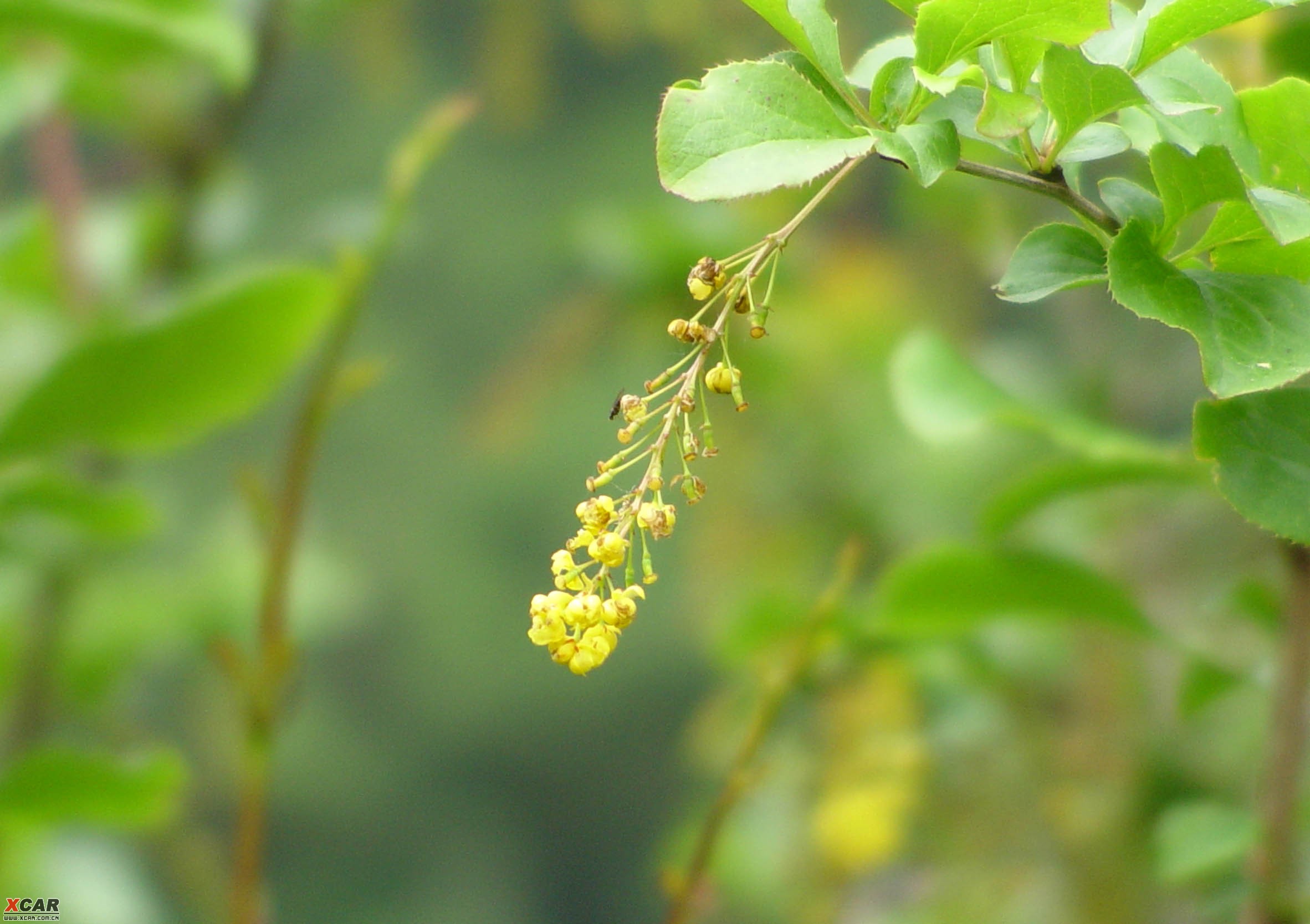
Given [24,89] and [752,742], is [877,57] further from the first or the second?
[24,89]

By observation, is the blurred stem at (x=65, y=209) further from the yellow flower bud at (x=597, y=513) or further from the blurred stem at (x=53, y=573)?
the yellow flower bud at (x=597, y=513)

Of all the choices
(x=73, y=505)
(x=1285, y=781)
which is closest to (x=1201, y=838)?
(x=1285, y=781)

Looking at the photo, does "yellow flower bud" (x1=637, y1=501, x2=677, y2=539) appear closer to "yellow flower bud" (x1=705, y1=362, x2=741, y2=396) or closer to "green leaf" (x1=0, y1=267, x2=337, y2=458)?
"yellow flower bud" (x1=705, y1=362, x2=741, y2=396)

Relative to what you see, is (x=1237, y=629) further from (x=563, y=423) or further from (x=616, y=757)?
(x=616, y=757)

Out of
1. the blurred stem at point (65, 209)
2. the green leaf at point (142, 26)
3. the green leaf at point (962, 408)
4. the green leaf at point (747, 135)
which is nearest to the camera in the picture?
the green leaf at point (747, 135)

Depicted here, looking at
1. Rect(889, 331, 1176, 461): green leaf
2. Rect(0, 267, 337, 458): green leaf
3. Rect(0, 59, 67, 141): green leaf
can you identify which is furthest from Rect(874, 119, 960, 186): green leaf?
Rect(0, 59, 67, 141): green leaf

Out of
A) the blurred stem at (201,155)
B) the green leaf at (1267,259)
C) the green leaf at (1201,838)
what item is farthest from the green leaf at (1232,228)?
the blurred stem at (201,155)
